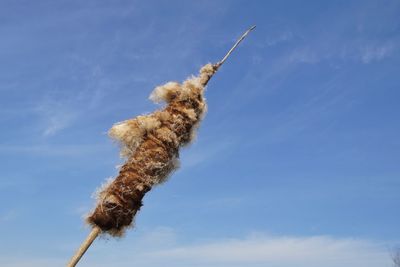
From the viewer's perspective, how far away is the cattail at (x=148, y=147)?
9.36 metres

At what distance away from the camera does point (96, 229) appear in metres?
9.13

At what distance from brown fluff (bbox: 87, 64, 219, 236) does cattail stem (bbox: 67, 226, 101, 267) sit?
165mm

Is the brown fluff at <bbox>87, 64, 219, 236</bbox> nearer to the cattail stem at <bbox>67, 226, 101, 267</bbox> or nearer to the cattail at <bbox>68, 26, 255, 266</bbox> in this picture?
the cattail at <bbox>68, 26, 255, 266</bbox>

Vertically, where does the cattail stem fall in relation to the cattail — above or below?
below

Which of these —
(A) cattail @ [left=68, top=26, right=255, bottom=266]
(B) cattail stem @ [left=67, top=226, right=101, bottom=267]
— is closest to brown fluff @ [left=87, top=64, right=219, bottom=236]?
(A) cattail @ [left=68, top=26, right=255, bottom=266]

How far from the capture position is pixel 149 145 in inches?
394

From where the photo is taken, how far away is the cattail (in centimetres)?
936

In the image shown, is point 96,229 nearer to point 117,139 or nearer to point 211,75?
point 117,139

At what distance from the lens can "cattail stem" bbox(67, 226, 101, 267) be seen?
836 cm

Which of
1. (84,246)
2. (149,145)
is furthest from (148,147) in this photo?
(84,246)

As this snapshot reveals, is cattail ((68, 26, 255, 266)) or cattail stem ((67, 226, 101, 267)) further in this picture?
cattail ((68, 26, 255, 266))

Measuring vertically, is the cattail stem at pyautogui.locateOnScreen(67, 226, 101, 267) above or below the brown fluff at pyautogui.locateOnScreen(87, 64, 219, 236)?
below

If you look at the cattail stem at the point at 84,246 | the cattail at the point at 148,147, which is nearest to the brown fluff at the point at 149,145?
the cattail at the point at 148,147

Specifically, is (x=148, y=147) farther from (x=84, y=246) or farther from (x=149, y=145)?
(x=84, y=246)
